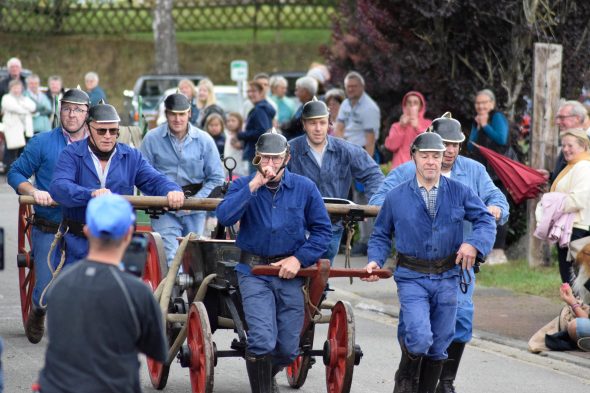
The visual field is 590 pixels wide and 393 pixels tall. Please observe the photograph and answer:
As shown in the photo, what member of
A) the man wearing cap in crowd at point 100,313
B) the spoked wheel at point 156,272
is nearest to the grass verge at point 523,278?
the spoked wheel at point 156,272

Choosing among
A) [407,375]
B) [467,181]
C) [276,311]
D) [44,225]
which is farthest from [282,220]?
[44,225]

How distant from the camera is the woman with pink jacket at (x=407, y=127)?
14.9m

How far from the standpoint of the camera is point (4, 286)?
14312mm

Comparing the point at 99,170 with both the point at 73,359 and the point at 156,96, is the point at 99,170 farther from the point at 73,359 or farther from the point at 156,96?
the point at 156,96

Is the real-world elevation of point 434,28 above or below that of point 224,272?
above

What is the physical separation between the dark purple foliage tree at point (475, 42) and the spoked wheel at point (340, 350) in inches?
310

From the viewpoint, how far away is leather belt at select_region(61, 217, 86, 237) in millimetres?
9289

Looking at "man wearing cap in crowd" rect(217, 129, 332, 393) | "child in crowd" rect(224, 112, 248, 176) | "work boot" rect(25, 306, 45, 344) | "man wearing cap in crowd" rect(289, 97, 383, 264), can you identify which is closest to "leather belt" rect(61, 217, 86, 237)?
"man wearing cap in crowd" rect(217, 129, 332, 393)

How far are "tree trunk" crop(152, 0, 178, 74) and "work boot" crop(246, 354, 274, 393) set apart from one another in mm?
29277

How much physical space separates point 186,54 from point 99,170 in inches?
1229

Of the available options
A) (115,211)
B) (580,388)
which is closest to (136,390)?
(115,211)

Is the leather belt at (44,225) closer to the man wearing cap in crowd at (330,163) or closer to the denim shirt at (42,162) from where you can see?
the denim shirt at (42,162)

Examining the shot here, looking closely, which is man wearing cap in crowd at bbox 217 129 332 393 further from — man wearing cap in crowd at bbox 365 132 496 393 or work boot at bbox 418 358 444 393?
work boot at bbox 418 358 444 393

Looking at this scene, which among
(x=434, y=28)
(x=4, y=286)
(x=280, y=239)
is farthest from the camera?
(x=434, y=28)
